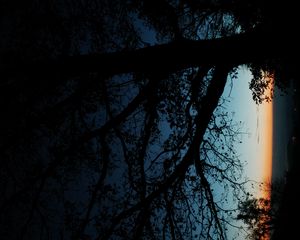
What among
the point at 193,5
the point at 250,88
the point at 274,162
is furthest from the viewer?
the point at 274,162

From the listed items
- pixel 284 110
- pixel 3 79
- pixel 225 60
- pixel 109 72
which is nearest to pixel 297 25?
pixel 225 60

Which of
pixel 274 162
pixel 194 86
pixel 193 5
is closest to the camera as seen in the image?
pixel 194 86

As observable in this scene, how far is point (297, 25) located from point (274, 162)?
180 feet

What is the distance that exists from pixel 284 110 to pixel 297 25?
4696cm

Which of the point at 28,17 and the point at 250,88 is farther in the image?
the point at 250,88

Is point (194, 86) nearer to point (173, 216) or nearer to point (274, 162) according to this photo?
point (173, 216)

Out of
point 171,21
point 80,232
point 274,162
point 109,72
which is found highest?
point 274,162

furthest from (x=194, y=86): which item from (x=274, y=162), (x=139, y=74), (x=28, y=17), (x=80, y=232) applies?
(x=274, y=162)

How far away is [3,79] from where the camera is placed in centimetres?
532

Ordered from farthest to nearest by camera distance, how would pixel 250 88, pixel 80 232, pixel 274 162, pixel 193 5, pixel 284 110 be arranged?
1. pixel 274 162
2. pixel 284 110
3. pixel 250 88
4. pixel 193 5
5. pixel 80 232

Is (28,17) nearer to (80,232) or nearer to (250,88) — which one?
(80,232)

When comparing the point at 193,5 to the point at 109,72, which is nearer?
the point at 109,72

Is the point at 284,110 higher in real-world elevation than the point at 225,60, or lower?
higher

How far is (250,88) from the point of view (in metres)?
9.33
